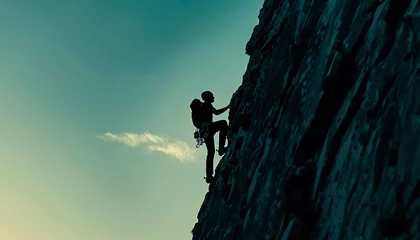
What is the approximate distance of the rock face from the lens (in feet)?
24.8

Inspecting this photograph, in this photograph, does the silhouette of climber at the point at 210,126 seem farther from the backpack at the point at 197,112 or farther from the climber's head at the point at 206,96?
the backpack at the point at 197,112

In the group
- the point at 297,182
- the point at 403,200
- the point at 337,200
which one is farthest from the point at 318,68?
the point at 403,200

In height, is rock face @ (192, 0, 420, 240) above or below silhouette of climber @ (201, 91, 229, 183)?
below

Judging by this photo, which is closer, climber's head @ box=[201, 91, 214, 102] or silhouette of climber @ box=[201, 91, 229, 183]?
silhouette of climber @ box=[201, 91, 229, 183]

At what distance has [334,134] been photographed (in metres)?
10.5

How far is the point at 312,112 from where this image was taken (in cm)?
1198

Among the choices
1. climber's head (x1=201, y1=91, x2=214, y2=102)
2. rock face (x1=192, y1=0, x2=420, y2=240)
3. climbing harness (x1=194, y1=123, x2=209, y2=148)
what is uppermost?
climber's head (x1=201, y1=91, x2=214, y2=102)

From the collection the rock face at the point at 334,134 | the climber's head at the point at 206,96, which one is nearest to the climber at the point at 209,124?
the climber's head at the point at 206,96

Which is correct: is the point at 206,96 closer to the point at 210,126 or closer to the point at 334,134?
the point at 210,126

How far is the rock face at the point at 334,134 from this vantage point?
7.57 metres

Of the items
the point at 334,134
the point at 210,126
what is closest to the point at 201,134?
the point at 210,126

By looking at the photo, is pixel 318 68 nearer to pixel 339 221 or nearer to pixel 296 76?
pixel 296 76

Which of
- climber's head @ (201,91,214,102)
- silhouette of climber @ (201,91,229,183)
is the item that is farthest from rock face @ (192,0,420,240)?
climber's head @ (201,91,214,102)

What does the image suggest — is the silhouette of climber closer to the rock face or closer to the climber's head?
the climber's head
